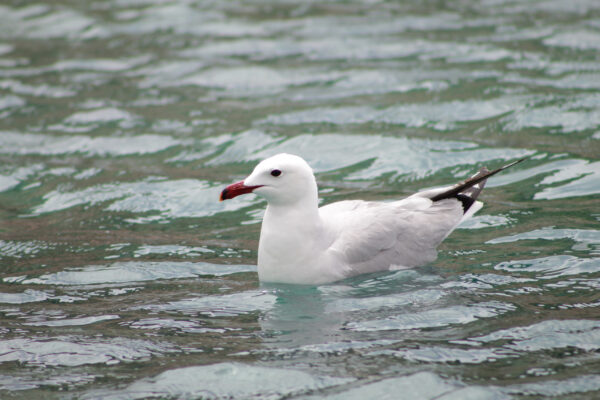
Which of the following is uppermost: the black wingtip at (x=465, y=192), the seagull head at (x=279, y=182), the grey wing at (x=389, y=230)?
the seagull head at (x=279, y=182)

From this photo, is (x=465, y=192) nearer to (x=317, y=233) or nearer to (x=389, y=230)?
(x=389, y=230)

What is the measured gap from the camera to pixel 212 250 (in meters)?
7.15

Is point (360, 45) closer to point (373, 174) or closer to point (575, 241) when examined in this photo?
point (373, 174)

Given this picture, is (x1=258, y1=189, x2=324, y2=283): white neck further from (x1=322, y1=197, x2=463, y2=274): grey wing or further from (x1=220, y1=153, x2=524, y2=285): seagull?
(x1=322, y1=197, x2=463, y2=274): grey wing

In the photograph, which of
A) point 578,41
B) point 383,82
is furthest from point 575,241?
point 578,41

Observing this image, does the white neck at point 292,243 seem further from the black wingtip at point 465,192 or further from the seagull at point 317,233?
the black wingtip at point 465,192

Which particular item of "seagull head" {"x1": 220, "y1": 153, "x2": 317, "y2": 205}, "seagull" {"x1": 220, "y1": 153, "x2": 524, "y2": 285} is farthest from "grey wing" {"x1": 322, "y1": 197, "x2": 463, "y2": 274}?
"seagull head" {"x1": 220, "y1": 153, "x2": 317, "y2": 205}

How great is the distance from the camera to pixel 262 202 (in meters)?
8.41

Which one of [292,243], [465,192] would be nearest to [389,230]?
[292,243]

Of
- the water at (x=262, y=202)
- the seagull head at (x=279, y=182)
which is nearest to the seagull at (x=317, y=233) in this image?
the seagull head at (x=279, y=182)

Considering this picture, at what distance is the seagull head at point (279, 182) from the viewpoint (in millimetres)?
6090

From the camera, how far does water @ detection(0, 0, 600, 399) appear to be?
4902 millimetres

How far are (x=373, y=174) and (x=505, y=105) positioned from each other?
2.43 meters

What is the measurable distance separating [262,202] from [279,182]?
7.53 ft
